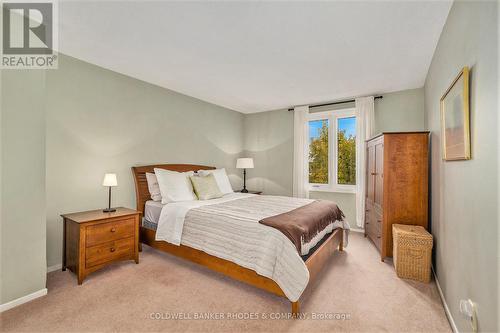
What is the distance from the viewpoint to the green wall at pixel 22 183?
6.51ft

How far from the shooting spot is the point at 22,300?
6.75 ft

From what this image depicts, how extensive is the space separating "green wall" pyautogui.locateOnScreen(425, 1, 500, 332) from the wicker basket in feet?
1.06

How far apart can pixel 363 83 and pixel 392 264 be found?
2626 millimetres

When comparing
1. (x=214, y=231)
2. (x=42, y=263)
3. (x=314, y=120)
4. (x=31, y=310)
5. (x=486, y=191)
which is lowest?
(x=31, y=310)

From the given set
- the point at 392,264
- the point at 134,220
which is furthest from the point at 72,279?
the point at 392,264

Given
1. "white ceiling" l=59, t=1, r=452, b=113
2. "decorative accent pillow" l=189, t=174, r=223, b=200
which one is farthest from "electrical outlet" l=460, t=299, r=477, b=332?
"decorative accent pillow" l=189, t=174, r=223, b=200

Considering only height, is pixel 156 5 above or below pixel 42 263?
above

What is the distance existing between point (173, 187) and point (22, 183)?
1.58 metres

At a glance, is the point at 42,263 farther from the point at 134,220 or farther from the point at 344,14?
the point at 344,14

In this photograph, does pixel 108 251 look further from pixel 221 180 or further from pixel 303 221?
pixel 303 221

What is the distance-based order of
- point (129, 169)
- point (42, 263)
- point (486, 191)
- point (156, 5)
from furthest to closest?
point (129, 169) → point (42, 263) → point (156, 5) → point (486, 191)

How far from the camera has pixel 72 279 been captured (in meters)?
2.48

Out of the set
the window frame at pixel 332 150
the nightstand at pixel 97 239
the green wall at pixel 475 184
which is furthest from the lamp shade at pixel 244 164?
the green wall at pixel 475 184

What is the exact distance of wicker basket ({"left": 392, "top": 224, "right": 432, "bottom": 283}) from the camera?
2.44 meters
